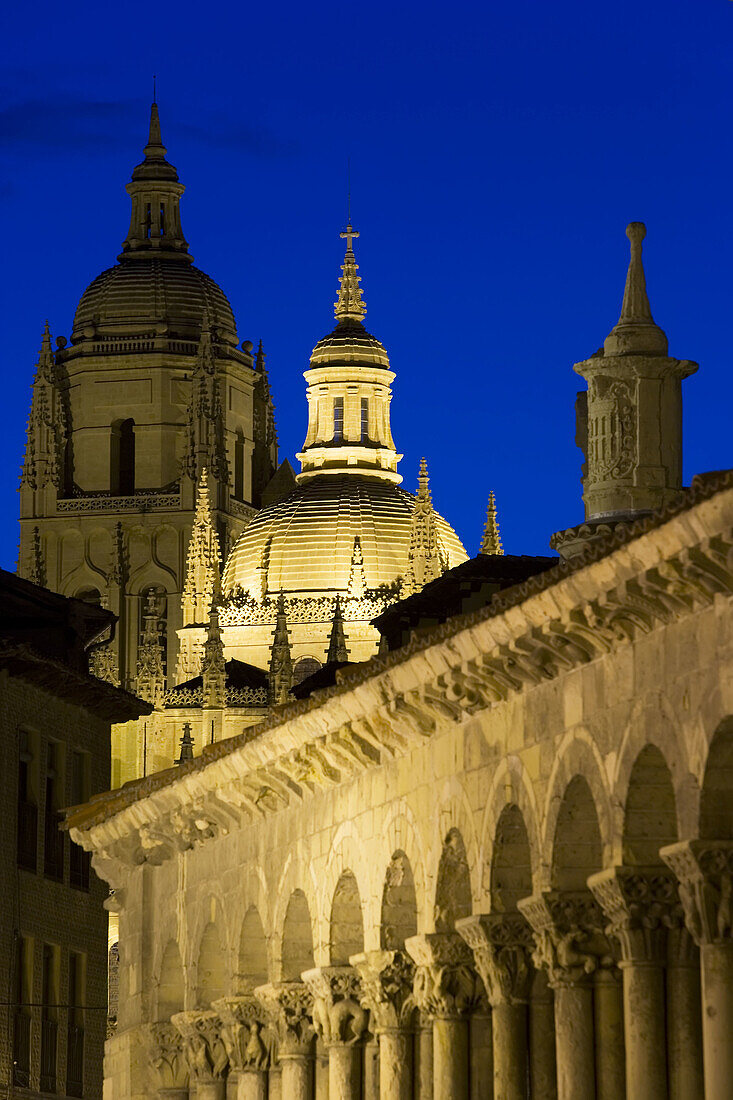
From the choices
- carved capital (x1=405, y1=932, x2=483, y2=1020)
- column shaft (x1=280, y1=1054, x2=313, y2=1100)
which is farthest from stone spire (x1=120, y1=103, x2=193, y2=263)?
carved capital (x1=405, y1=932, x2=483, y2=1020)

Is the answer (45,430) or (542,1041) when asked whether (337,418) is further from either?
(542,1041)

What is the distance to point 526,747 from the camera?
28016mm

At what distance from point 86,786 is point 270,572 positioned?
7932cm

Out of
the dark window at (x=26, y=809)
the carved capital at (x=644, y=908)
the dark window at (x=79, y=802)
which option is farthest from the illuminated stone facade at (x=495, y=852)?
the dark window at (x=79, y=802)

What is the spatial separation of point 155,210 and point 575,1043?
135634 mm

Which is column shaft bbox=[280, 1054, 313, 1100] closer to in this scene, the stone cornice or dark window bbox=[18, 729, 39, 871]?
the stone cornice

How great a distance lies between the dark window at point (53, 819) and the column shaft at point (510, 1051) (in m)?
27.8

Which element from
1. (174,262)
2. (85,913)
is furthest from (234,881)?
(174,262)

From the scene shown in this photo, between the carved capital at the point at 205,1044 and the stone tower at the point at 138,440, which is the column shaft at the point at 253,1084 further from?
the stone tower at the point at 138,440

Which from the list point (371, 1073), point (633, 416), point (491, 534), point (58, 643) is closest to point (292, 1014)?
point (371, 1073)

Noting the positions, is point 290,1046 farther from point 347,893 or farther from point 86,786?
point 86,786

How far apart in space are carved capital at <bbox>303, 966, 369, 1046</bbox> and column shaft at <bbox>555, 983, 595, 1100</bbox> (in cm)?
776

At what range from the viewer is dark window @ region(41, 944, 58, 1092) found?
5562cm

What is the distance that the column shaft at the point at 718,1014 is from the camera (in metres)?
23.1
